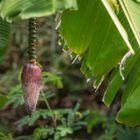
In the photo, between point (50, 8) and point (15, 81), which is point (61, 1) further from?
point (15, 81)

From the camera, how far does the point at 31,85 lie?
1619mm

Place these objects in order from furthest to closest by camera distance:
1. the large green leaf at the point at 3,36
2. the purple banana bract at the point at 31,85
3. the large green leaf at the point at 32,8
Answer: the large green leaf at the point at 3,36 → the purple banana bract at the point at 31,85 → the large green leaf at the point at 32,8

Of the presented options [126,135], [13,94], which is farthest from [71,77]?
[13,94]

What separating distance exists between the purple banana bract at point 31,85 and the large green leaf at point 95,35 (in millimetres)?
192

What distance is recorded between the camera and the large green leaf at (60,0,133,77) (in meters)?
1.65

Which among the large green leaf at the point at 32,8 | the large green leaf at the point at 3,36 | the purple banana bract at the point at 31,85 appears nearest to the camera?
the large green leaf at the point at 32,8

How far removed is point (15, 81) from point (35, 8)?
3466mm

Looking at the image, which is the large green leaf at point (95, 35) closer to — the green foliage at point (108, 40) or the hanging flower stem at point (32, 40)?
the green foliage at point (108, 40)

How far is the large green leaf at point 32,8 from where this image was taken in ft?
4.31

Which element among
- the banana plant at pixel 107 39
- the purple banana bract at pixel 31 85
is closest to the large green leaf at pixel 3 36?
the banana plant at pixel 107 39

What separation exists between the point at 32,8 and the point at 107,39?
1.46ft

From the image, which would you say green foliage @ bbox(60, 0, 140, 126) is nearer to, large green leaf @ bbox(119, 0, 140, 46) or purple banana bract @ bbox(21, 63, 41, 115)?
large green leaf @ bbox(119, 0, 140, 46)

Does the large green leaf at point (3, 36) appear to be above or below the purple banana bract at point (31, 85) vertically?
above

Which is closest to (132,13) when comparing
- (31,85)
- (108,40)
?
(108,40)
